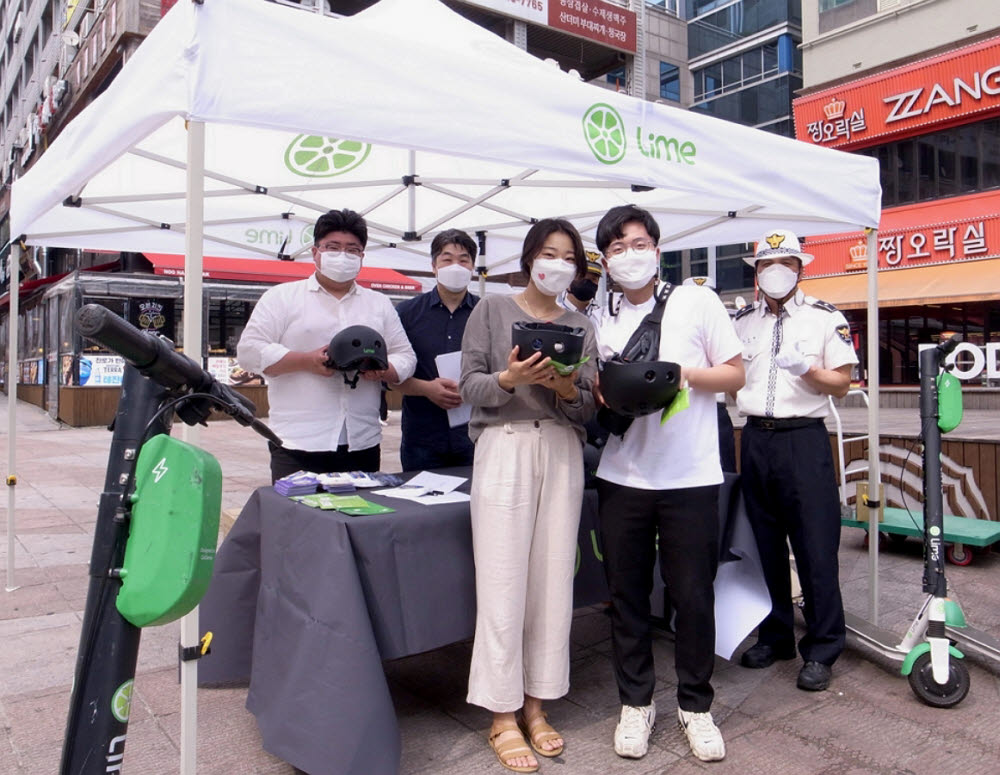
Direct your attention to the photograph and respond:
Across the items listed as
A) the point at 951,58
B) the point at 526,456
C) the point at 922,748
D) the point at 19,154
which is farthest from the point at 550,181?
the point at 19,154

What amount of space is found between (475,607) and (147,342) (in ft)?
5.44

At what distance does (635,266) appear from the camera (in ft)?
8.78

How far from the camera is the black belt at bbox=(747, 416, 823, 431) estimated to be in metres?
3.22

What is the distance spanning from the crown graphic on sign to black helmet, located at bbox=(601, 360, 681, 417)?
20.2m

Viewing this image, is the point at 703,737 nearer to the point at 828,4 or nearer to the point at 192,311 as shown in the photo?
the point at 192,311

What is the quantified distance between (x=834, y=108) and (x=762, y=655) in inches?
777

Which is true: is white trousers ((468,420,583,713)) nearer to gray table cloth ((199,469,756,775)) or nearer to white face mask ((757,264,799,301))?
gray table cloth ((199,469,756,775))

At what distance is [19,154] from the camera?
33.3 metres

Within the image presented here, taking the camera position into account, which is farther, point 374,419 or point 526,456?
point 374,419

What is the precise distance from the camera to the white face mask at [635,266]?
105 inches

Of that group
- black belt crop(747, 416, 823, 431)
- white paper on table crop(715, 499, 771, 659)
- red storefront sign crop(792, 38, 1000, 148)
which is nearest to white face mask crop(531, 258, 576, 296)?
black belt crop(747, 416, 823, 431)

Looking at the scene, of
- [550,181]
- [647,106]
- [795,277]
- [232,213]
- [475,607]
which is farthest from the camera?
[232,213]

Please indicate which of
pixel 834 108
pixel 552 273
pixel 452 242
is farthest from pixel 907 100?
pixel 552 273

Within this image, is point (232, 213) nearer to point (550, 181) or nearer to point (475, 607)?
point (550, 181)
